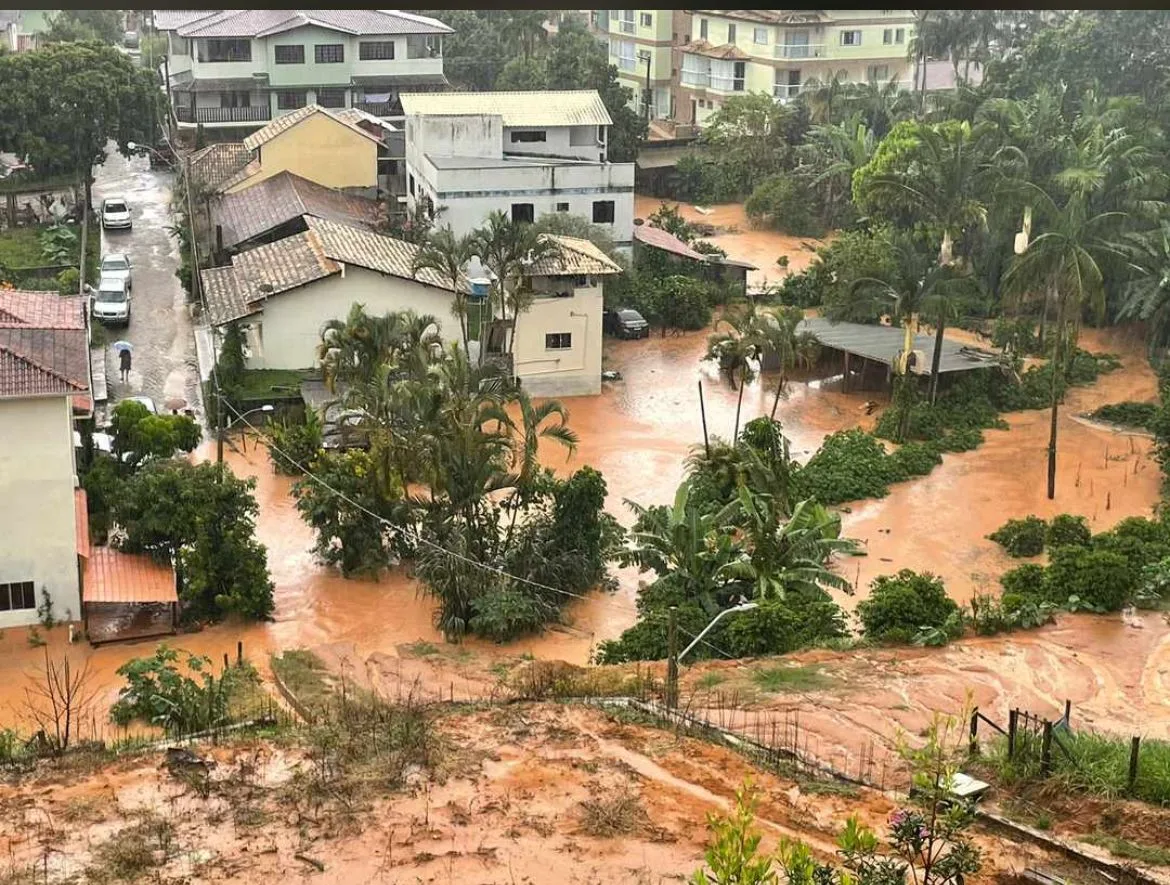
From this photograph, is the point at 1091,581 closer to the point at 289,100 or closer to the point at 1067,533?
the point at 1067,533

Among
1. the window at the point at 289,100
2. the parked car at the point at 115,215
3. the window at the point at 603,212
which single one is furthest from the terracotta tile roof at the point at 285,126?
the window at the point at 289,100

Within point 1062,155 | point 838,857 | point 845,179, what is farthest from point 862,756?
point 845,179

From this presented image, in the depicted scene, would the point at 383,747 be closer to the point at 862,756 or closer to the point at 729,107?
the point at 862,756

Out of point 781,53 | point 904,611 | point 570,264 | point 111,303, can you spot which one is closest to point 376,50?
point 781,53

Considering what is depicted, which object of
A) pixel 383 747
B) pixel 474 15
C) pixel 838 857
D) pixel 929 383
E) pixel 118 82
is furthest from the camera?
pixel 474 15

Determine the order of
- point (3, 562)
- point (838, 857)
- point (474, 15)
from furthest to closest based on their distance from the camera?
point (474, 15)
point (3, 562)
point (838, 857)

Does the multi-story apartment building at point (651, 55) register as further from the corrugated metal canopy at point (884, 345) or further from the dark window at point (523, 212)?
the corrugated metal canopy at point (884, 345)
